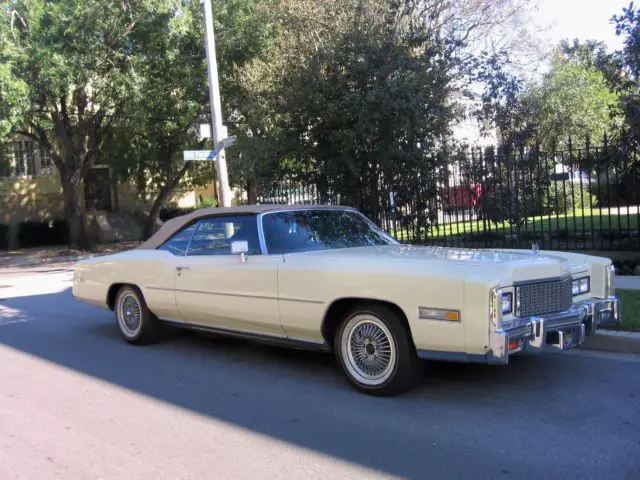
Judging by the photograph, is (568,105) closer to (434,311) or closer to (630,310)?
(630,310)

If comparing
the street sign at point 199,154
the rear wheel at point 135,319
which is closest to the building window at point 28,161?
the street sign at point 199,154

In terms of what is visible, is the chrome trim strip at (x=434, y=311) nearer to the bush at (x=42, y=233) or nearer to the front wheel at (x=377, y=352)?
the front wheel at (x=377, y=352)

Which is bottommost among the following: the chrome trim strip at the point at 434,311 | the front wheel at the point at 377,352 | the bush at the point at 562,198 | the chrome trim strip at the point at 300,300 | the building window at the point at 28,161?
the front wheel at the point at 377,352

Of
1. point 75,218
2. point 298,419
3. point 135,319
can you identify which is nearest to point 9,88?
point 75,218

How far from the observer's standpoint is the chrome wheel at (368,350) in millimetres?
5023

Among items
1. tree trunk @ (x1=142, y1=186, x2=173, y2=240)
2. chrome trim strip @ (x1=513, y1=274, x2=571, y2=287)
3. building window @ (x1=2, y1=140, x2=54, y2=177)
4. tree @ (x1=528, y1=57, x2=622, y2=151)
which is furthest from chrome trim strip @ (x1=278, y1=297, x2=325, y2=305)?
building window @ (x1=2, y1=140, x2=54, y2=177)

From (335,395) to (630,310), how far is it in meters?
4.12

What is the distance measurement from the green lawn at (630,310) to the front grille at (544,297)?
1743mm

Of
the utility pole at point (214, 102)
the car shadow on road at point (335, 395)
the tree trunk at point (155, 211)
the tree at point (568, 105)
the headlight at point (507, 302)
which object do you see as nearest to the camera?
the car shadow on road at point (335, 395)

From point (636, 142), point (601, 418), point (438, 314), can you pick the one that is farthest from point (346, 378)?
point (636, 142)

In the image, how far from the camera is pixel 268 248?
593 centimetres

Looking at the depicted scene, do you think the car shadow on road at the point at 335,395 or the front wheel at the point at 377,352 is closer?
the car shadow on road at the point at 335,395

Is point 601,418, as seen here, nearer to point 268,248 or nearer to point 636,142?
point 268,248

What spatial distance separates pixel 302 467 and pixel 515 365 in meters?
2.77
